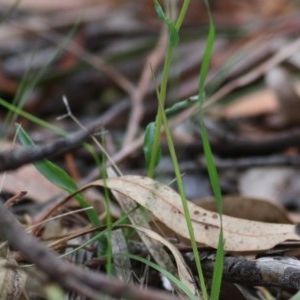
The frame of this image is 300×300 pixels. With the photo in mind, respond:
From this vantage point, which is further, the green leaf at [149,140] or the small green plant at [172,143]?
the green leaf at [149,140]

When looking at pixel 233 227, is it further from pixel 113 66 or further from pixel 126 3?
pixel 126 3

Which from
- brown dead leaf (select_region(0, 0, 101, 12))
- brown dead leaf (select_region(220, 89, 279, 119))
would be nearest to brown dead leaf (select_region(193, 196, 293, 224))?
brown dead leaf (select_region(220, 89, 279, 119))

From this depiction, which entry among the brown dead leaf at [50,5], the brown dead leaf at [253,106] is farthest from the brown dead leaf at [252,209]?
the brown dead leaf at [50,5]

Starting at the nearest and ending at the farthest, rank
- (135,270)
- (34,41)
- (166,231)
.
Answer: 1. (135,270)
2. (166,231)
3. (34,41)

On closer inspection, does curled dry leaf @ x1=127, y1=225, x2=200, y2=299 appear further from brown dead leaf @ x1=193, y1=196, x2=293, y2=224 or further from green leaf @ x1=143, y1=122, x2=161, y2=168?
brown dead leaf @ x1=193, y1=196, x2=293, y2=224

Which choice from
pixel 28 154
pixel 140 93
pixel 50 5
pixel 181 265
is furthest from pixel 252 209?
pixel 50 5

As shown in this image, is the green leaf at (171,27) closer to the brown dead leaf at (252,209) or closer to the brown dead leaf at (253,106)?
the brown dead leaf at (252,209)

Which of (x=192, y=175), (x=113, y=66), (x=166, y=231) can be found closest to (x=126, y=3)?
(x=113, y=66)

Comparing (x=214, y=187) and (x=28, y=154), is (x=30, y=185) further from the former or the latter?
(x=28, y=154)
